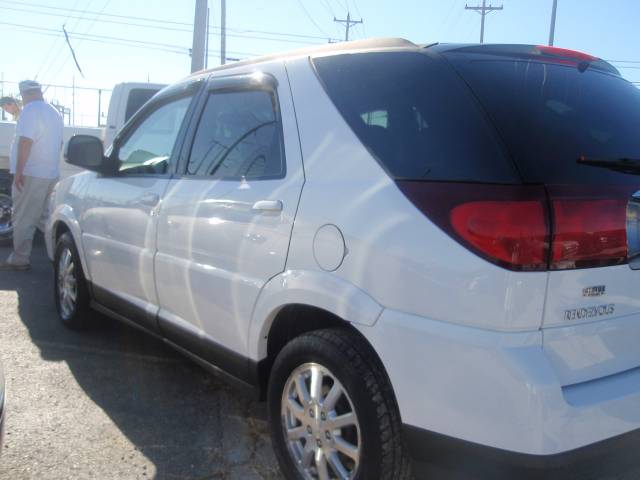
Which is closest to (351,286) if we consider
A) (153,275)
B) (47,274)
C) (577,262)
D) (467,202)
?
(467,202)

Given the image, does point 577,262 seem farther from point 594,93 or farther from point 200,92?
point 200,92

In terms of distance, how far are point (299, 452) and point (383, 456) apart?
50 centimetres

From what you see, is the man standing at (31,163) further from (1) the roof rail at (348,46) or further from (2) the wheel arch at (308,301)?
(2) the wheel arch at (308,301)

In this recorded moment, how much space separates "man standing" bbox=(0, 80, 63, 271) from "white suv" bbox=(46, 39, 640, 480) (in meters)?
4.16

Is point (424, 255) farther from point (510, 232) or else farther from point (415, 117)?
point (415, 117)

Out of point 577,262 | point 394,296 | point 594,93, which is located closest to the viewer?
point 577,262

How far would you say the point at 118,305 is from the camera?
3.97m

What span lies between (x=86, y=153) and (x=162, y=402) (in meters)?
1.70

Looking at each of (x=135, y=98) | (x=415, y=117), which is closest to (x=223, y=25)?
(x=135, y=98)

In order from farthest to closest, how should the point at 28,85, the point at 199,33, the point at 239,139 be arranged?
the point at 199,33
the point at 28,85
the point at 239,139

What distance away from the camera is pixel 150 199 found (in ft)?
11.5

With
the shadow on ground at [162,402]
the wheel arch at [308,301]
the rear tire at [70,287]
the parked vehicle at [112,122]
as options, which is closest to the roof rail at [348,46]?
the wheel arch at [308,301]

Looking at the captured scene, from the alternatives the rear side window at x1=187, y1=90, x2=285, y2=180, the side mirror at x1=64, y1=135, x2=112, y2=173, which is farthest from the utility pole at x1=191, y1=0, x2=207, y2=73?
the rear side window at x1=187, y1=90, x2=285, y2=180

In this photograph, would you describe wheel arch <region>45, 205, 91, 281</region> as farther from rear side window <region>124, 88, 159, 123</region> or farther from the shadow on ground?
rear side window <region>124, 88, 159, 123</region>
